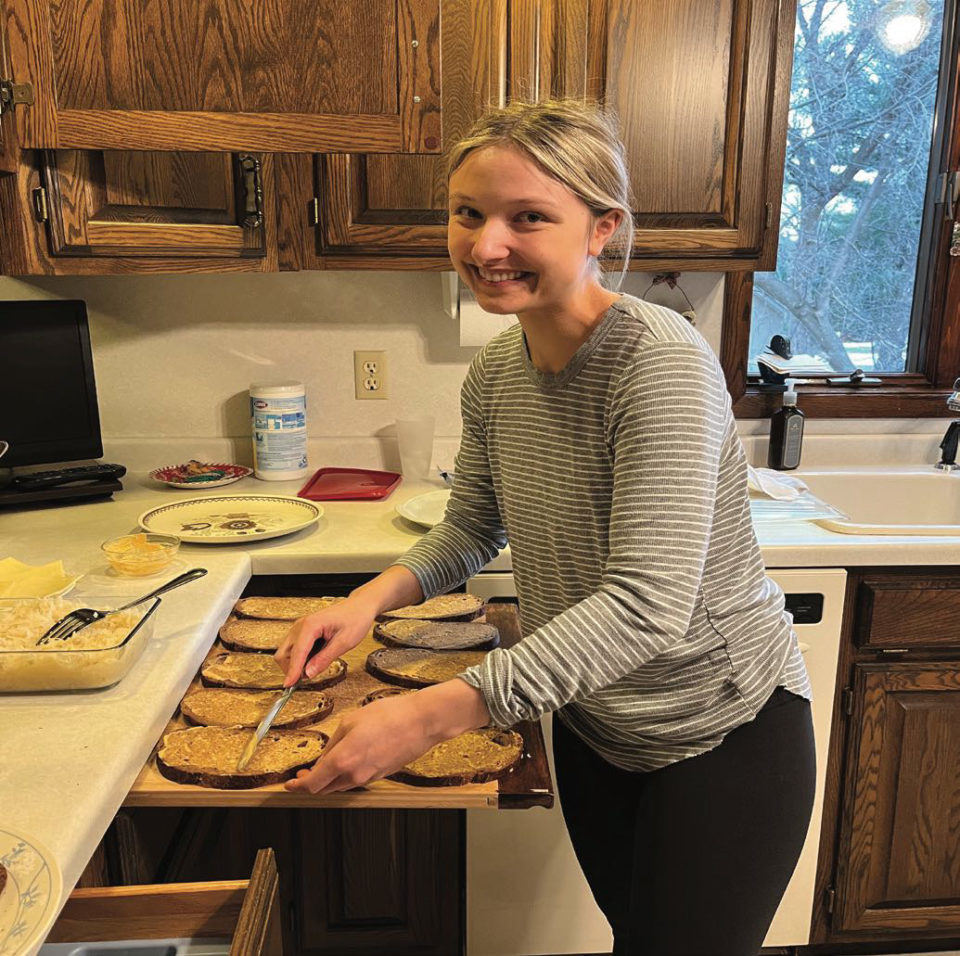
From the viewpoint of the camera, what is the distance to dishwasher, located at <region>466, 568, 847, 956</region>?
1.76m

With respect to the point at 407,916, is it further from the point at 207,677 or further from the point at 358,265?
the point at 358,265

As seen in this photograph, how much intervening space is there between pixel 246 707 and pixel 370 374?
47.3 inches

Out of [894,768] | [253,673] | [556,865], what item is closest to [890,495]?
[894,768]

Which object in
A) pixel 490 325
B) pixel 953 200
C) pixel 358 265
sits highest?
pixel 953 200

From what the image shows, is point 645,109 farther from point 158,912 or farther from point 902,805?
point 158,912

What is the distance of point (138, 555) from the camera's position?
1486mm

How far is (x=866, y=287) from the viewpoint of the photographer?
2387mm

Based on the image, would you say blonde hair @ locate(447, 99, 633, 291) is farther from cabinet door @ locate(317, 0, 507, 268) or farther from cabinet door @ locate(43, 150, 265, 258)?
cabinet door @ locate(43, 150, 265, 258)

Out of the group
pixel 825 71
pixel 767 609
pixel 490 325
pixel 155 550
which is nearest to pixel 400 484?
pixel 490 325

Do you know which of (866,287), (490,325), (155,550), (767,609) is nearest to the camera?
(767,609)

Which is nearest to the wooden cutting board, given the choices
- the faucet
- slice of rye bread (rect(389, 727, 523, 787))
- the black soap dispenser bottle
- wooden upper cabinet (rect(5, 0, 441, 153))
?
slice of rye bread (rect(389, 727, 523, 787))

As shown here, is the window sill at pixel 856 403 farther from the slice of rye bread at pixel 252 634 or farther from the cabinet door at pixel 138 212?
the slice of rye bread at pixel 252 634

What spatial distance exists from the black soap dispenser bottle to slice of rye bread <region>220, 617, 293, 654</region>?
1337mm

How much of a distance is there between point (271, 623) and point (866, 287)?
5.75ft
